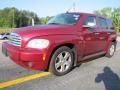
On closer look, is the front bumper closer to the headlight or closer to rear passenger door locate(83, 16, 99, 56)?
the headlight

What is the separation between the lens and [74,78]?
570cm

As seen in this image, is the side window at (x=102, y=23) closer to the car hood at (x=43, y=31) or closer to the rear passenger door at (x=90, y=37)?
the rear passenger door at (x=90, y=37)

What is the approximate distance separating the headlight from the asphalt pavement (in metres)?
0.81

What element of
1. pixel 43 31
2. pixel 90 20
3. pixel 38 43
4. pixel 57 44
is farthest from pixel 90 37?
pixel 38 43

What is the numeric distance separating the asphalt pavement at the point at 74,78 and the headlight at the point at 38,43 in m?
0.81

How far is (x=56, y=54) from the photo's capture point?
5.62 meters

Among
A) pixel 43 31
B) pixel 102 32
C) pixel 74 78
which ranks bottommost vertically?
pixel 74 78

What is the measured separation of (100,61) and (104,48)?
1.59 feet

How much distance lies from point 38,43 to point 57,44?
1.59ft

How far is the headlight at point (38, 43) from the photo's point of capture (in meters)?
5.33

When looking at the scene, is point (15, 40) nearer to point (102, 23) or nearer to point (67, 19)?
point (67, 19)

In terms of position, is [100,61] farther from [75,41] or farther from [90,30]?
[75,41]

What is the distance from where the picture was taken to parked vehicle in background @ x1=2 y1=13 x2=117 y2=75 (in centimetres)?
534

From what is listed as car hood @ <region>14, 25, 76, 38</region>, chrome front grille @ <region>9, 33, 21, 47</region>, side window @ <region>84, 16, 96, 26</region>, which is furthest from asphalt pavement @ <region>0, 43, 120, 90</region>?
side window @ <region>84, 16, 96, 26</region>
